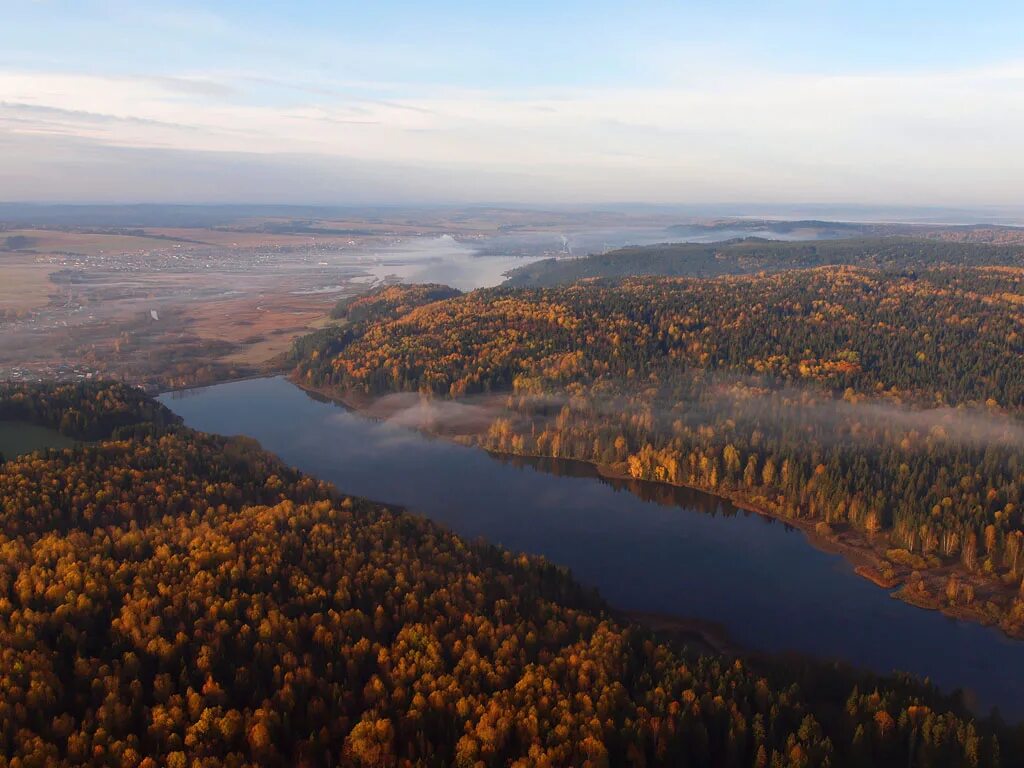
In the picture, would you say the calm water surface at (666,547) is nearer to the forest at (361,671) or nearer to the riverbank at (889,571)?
the riverbank at (889,571)

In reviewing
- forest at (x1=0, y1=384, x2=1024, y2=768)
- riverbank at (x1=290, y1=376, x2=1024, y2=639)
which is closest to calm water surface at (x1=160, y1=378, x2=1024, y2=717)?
riverbank at (x1=290, y1=376, x2=1024, y2=639)

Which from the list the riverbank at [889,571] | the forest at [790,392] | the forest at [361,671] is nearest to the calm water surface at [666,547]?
the riverbank at [889,571]

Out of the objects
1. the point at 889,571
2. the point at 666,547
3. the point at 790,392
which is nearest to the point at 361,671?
the point at 666,547

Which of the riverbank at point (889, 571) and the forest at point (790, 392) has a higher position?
the forest at point (790, 392)

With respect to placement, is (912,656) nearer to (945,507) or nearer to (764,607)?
(764,607)

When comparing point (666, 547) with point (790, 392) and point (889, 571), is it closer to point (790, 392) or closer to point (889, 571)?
point (889, 571)

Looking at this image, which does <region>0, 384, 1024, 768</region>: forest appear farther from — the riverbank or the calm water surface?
the riverbank
